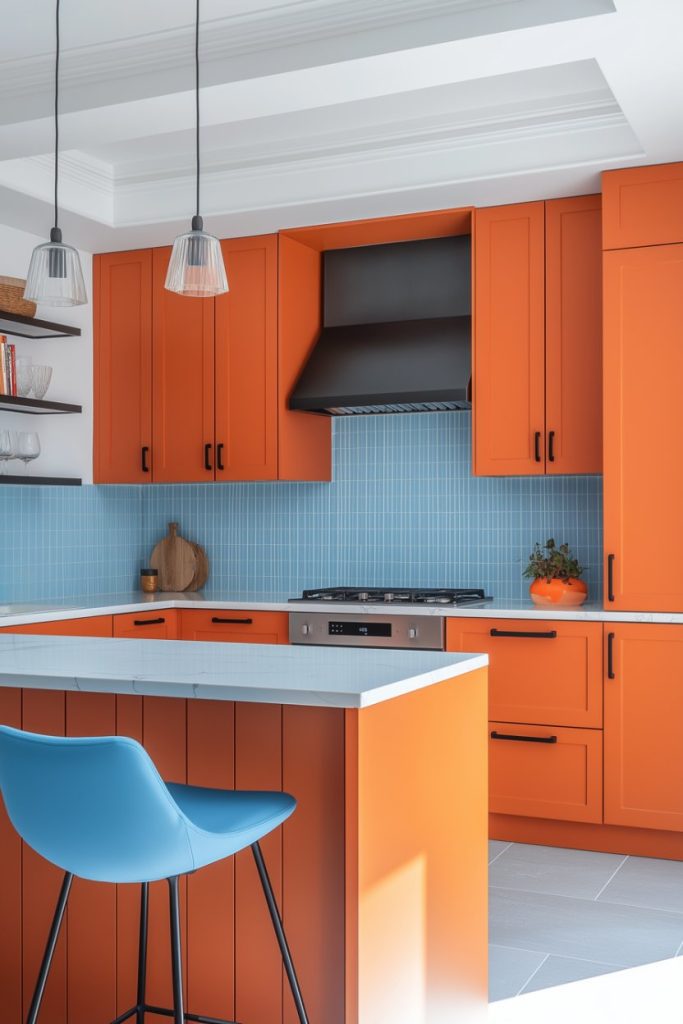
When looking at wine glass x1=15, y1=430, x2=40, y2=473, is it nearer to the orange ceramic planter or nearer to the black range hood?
the black range hood

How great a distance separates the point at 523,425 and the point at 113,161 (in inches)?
81.9

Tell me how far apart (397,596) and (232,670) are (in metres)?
2.41

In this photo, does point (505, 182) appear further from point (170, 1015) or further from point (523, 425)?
point (170, 1015)

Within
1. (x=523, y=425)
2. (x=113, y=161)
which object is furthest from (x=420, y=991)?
(x=113, y=161)

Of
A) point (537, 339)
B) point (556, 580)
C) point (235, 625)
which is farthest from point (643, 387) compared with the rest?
point (235, 625)

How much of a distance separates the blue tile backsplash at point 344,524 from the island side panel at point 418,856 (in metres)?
2.30

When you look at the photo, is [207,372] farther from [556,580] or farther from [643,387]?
[643,387]

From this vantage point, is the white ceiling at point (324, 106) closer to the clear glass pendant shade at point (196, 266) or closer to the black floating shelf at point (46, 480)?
the clear glass pendant shade at point (196, 266)

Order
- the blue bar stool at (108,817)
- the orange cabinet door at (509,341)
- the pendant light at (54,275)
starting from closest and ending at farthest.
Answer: the blue bar stool at (108,817), the pendant light at (54,275), the orange cabinet door at (509,341)

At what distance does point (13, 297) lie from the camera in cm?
459

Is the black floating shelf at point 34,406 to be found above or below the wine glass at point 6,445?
above

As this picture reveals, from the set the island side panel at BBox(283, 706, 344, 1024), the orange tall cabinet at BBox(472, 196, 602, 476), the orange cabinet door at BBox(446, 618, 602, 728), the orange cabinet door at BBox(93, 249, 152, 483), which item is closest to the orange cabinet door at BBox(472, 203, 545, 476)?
the orange tall cabinet at BBox(472, 196, 602, 476)

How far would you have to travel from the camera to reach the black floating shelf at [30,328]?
4.57m

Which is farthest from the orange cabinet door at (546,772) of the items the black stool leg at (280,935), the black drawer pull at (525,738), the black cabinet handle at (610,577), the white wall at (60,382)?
the white wall at (60,382)
